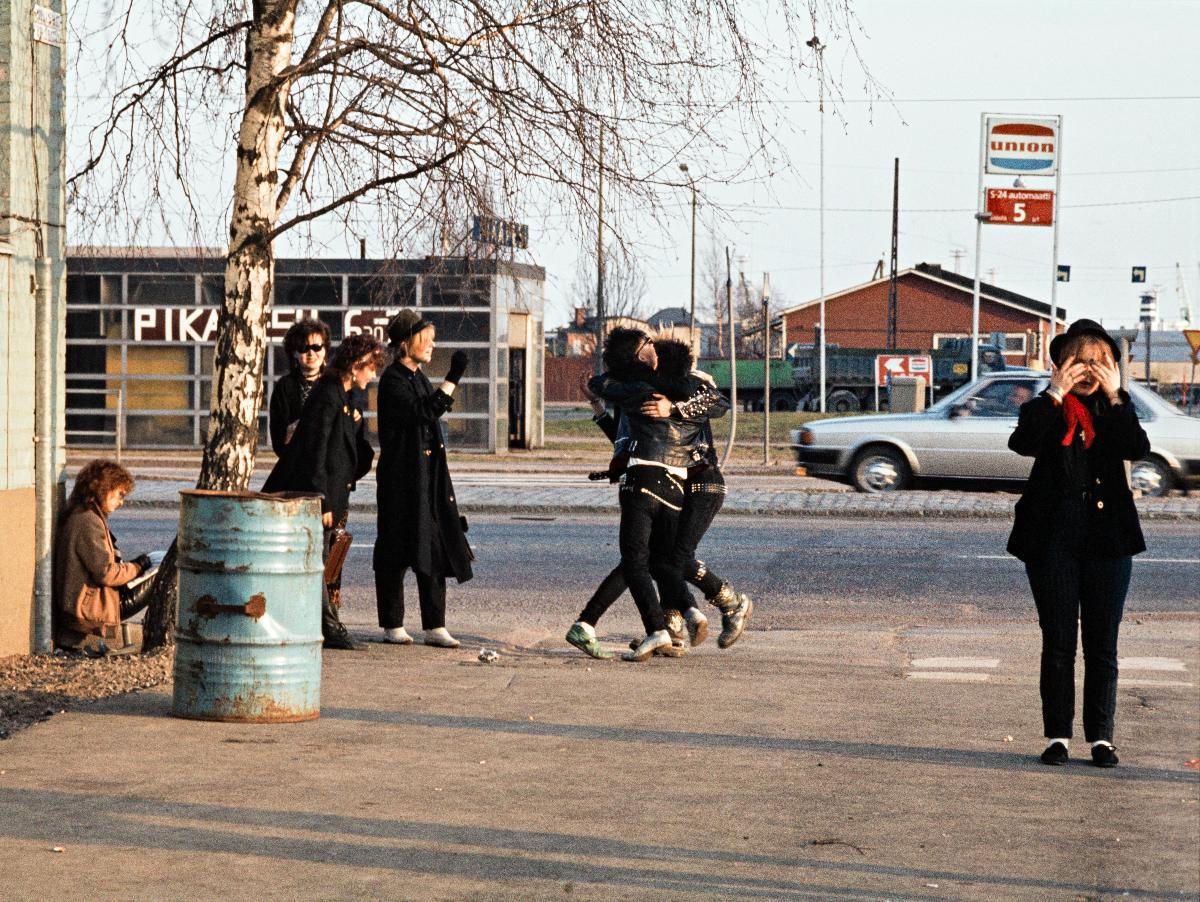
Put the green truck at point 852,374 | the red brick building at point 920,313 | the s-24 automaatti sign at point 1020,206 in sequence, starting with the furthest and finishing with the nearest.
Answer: the red brick building at point 920,313, the green truck at point 852,374, the s-24 automaatti sign at point 1020,206

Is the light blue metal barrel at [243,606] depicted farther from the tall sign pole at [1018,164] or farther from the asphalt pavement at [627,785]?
the tall sign pole at [1018,164]

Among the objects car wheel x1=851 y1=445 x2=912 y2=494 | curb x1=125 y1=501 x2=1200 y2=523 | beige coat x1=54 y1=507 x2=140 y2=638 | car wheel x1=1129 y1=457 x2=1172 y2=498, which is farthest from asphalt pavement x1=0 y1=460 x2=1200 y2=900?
car wheel x1=851 y1=445 x2=912 y2=494

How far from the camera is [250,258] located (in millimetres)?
8234

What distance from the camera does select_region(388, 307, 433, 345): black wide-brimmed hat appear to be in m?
8.94

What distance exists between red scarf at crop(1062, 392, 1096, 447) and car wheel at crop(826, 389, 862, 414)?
5756 centimetres

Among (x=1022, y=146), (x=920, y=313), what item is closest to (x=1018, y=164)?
(x=1022, y=146)

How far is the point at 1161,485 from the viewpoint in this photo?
67.1ft

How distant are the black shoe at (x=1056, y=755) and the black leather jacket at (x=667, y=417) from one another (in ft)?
9.14

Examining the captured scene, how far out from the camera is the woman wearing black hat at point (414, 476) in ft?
29.3

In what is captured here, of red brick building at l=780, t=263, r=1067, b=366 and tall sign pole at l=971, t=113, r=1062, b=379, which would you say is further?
red brick building at l=780, t=263, r=1067, b=366

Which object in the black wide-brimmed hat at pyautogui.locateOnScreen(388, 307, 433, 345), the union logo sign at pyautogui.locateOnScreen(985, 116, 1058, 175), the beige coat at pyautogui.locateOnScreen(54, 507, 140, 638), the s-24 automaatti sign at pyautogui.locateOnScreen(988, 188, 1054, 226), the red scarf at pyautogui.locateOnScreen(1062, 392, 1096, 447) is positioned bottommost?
the beige coat at pyautogui.locateOnScreen(54, 507, 140, 638)

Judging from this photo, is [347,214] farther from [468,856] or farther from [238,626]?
[468,856]

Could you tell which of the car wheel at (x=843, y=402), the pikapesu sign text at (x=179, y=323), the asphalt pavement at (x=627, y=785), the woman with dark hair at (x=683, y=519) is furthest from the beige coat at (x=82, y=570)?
the car wheel at (x=843, y=402)

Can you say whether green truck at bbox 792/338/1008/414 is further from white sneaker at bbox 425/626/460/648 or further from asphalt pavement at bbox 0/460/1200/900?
white sneaker at bbox 425/626/460/648
